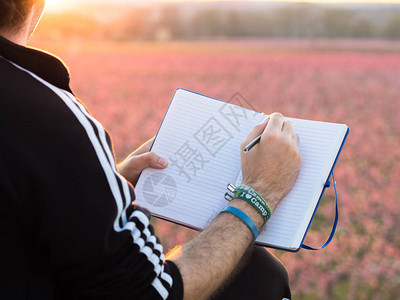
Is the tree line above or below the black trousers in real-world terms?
below

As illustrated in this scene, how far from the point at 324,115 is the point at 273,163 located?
662 centimetres

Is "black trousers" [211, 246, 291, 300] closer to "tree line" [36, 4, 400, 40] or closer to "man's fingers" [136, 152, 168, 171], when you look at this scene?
"man's fingers" [136, 152, 168, 171]

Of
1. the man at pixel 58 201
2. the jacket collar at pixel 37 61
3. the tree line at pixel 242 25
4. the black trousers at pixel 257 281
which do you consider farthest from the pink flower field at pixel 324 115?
the tree line at pixel 242 25

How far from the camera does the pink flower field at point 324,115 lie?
288cm

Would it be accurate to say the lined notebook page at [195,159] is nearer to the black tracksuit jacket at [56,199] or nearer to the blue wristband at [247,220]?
the blue wristband at [247,220]

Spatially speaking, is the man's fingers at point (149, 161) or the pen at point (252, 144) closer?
the pen at point (252, 144)

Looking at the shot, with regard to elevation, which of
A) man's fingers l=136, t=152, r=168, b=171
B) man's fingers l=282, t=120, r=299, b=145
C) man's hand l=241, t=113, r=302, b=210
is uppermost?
man's fingers l=282, t=120, r=299, b=145

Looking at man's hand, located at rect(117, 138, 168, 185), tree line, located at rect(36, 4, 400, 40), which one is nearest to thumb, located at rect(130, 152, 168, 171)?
man's hand, located at rect(117, 138, 168, 185)

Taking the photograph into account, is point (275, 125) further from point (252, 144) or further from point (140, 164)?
point (140, 164)

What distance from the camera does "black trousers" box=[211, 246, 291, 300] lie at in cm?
122

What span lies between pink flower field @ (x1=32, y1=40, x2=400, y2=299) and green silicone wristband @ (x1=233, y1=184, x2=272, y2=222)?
5.08 ft

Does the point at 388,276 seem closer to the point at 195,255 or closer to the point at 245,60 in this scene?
the point at 195,255

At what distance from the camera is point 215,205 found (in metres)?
1.36

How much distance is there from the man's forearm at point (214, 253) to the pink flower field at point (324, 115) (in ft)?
5.24
